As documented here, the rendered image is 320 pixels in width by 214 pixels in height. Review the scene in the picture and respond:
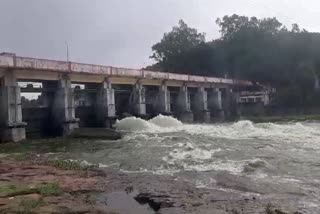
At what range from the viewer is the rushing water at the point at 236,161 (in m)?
11.1

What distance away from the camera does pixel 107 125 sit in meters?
35.7

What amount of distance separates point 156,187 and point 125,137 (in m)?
17.1

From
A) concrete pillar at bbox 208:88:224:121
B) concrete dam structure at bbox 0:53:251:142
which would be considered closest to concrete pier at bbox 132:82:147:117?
concrete dam structure at bbox 0:53:251:142

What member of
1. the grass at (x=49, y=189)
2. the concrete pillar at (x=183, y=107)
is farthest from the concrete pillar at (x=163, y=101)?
the grass at (x=49, y=189)

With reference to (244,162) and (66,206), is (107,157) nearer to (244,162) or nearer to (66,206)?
(244,162)

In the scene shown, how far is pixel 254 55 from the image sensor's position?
71312mm

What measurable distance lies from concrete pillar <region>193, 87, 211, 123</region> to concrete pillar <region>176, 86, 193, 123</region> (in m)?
3.90

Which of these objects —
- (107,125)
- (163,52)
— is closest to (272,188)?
(107,125)

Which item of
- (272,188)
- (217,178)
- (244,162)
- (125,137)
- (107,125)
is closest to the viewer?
(272,188)

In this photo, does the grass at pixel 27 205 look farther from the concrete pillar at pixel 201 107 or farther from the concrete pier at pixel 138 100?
the concrete pillar at pixel 201 107

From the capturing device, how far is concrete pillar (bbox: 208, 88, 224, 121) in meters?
61.6

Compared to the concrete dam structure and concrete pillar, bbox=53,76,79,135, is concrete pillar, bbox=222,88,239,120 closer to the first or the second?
the concrete dam structure

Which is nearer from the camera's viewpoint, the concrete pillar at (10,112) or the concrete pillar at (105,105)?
the concrete pillar at (10,112)

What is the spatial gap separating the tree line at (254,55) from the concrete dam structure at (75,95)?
63.8 feet
